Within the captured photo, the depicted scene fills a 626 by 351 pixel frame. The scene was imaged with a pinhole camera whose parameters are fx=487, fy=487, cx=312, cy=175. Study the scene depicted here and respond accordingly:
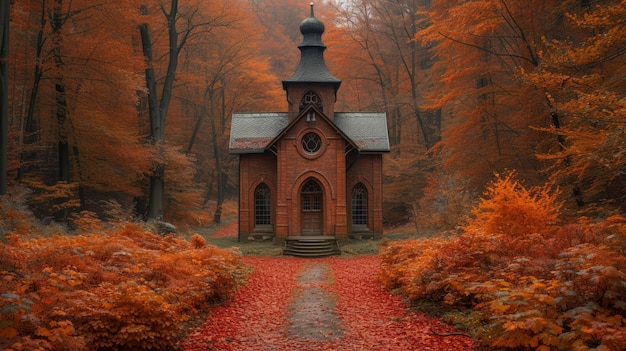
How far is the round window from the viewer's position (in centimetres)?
2270

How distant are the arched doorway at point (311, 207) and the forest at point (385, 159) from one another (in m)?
4.88

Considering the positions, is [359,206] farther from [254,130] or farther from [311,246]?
[254,130]

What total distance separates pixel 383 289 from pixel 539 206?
416cm

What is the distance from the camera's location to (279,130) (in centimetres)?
2481

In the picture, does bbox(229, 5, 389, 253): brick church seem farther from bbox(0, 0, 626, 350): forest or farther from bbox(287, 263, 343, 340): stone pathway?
bbox(287, 263, 343, 340): stone pathway

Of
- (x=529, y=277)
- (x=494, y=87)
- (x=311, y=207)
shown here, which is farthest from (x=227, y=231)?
(x=529, y=277)

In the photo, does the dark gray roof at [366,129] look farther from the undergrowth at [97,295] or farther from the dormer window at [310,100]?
the undergrowth at [97,295]

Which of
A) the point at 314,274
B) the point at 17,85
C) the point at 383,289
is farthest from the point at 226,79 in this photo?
the point at 383,289

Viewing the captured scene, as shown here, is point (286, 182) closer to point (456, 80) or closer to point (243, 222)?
point (243, 222)

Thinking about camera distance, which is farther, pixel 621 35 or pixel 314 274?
pixel 314 274

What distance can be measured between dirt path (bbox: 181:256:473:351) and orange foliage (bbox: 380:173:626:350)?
635 mm

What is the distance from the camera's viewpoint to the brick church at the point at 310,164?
2253 centimetres

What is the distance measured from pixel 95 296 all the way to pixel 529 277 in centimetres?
600

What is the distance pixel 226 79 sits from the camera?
3444cm
